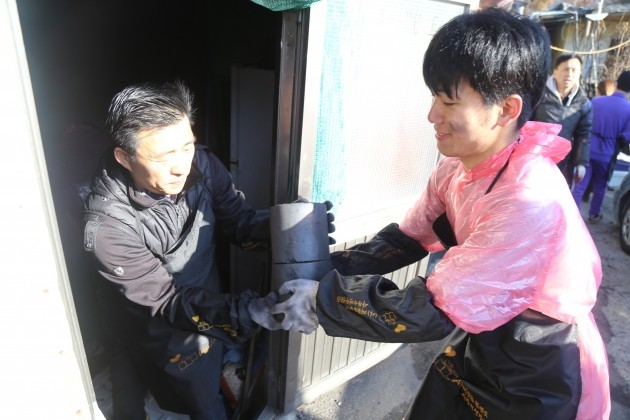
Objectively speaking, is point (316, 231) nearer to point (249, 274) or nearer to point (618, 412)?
point (249, 274)

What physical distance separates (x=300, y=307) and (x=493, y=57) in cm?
106


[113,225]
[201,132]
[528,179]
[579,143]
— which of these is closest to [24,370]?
[113,225]

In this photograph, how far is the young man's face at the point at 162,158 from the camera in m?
1.58

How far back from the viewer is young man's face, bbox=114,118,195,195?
1.58 meters

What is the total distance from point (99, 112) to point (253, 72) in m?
1.44

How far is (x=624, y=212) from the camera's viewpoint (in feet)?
16.6

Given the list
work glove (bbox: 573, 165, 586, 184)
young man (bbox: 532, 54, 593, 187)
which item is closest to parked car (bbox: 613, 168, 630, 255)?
work glove (bbox: 573, 165, 586, 184)

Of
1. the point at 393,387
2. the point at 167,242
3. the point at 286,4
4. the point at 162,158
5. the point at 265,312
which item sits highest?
the point at 286,4

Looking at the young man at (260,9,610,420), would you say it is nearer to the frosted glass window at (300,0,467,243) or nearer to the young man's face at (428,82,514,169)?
the young man's face at (428,82,514,169)

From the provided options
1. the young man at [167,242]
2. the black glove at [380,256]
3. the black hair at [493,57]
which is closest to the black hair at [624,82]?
the black glove at [380,256]

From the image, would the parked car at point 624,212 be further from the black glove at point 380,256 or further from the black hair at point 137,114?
the black hair at point 137,114

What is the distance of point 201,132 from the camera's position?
3.48m

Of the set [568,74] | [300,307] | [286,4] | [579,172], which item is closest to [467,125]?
[286,4]

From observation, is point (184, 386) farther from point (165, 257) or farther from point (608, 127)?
point (608, 127)
